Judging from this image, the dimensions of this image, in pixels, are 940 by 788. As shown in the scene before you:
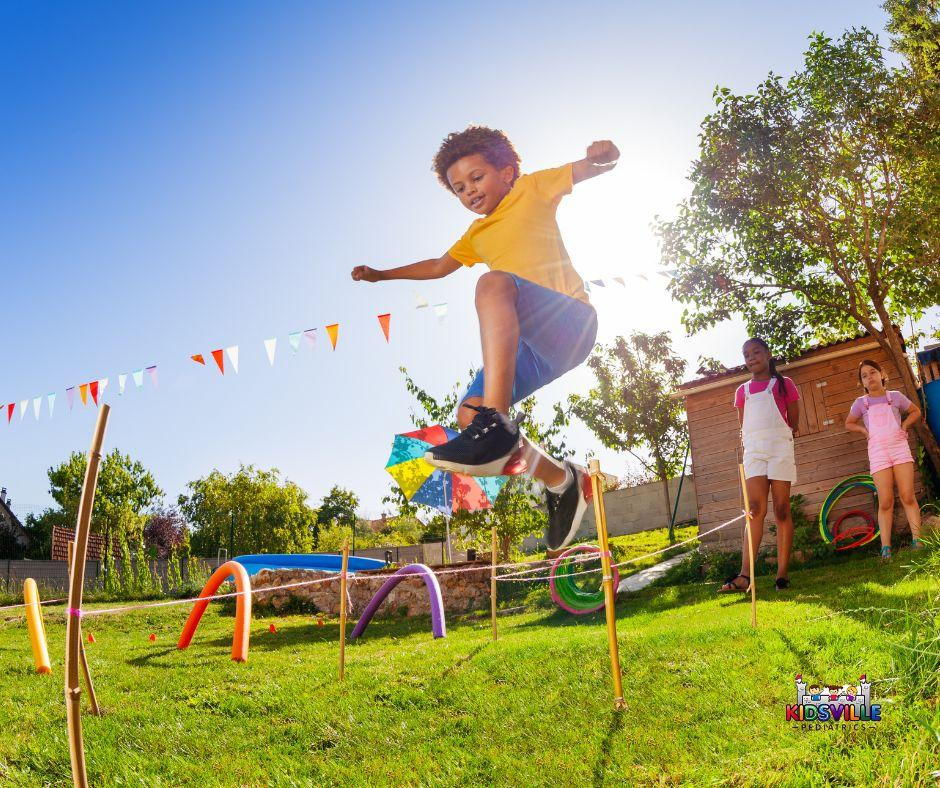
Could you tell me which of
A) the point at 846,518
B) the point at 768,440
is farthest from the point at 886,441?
the point at 846,518

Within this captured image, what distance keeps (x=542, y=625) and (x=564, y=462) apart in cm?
618

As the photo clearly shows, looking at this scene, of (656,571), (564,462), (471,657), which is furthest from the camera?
(656,571)

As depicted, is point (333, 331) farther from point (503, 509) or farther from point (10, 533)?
point (10, 533)

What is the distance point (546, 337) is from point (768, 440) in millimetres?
4600

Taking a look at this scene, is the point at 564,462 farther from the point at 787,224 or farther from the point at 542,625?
the point at 787,224

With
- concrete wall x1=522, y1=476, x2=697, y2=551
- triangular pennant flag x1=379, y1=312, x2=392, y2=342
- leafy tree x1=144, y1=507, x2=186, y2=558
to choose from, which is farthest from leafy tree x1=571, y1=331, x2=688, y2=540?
leafy tree x1=144, y1=507, x2=186, y2=558

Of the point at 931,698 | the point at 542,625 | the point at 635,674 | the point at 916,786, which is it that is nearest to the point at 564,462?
the point at 916,786

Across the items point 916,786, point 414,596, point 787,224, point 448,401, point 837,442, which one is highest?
point 787,224

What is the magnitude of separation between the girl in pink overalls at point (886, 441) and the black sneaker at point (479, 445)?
5.71 m

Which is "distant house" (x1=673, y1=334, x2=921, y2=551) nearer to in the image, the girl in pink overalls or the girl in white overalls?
the girl in pink overalls

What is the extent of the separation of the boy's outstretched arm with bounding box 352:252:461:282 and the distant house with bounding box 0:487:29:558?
36.4 meters

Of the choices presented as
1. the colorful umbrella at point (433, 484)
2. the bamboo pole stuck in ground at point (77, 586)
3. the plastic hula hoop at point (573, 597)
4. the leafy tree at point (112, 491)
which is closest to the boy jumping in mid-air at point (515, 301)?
the bamboo pole stuck in ground at point (77, 586)

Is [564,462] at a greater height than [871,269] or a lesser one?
lesser

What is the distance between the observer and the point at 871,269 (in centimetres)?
937
